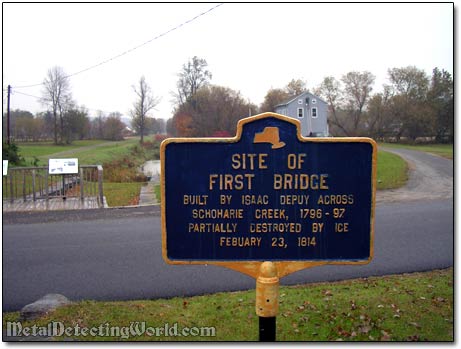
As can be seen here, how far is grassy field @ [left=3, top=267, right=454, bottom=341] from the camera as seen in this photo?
4.29m

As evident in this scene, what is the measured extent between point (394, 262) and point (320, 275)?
1454mm

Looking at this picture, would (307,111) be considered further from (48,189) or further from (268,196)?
(268,196)

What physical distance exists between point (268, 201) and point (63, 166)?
1228cm

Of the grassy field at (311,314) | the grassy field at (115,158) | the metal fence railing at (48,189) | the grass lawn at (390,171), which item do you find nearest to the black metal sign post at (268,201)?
the grassy field at (311,314)

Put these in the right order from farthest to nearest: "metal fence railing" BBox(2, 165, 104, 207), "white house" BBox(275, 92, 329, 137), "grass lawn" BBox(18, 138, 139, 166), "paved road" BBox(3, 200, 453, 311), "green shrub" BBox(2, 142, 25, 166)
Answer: "grass lawn" BBox(18, 138, 139, 166) → "green shrub" BBox(2, 142, 25, 166) → "metal fence railing" BBox(2, 165, 104, 207) → "white house" BBox(275, 92, 329, 137) → "paved road" BBox(3, 200, 453, 311)

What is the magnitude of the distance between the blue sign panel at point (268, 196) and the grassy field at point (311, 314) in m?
1.37

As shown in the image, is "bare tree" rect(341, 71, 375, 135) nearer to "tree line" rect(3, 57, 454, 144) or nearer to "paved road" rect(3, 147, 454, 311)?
"tree line" rect(3, 57, 454, 144)

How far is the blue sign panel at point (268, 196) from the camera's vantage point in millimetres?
3178

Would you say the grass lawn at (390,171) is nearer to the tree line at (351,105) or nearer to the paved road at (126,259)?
the tree line at (351,105)

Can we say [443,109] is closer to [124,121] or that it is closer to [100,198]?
[100,198]

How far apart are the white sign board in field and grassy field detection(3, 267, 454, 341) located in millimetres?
9552

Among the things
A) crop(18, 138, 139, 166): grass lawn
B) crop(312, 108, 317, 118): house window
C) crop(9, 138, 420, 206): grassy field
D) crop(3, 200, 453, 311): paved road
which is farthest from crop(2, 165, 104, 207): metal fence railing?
crop(18, 138, 139, 166): grass lawn

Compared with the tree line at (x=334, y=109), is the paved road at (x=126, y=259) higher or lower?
→ lower

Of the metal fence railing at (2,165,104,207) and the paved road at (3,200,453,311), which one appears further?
the metal fence railing at (2,165,104,207)
